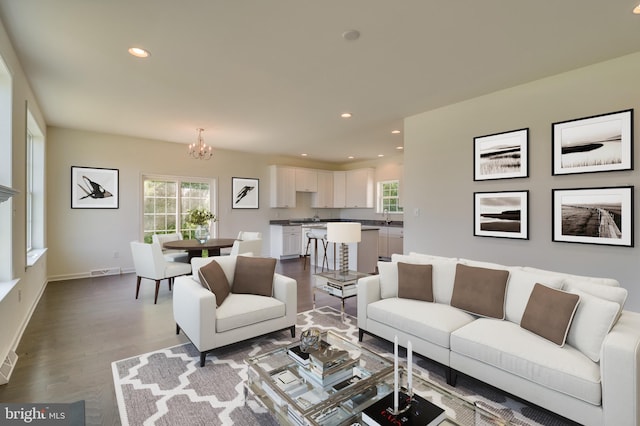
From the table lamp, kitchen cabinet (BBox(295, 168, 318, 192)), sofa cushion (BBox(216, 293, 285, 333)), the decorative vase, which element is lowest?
sofa cushion (BBox(216, 293, 285, 333))

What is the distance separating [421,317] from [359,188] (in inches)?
Answer: 260

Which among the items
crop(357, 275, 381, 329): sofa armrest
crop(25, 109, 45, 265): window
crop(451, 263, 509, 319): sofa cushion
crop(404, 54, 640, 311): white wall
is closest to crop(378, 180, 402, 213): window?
crop(404, 54, 640, 311): white wall

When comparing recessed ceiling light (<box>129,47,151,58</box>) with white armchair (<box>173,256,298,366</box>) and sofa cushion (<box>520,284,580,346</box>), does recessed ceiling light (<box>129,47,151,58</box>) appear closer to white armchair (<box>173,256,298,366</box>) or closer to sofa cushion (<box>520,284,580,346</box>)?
white armchair (<box>173,256,298,366</box>)

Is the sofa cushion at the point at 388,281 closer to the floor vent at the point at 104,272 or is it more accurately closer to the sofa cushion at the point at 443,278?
the sofa cushion at the point at 443,278

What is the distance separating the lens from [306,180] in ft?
28.6

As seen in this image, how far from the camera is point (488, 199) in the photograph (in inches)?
155

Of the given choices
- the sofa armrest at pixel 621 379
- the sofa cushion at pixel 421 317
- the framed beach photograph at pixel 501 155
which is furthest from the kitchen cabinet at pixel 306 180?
the sofa armrest at pixel 621 379

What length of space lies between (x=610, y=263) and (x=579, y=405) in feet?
6.85

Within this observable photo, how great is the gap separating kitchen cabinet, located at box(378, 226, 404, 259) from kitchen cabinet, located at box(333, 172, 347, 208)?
5.44 ft

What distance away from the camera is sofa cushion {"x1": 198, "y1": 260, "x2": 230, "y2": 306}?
2846 millimetres

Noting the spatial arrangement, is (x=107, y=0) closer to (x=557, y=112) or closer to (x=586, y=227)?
(x=557, y=112)

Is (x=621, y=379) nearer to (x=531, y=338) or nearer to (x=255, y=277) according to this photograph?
(x=531, y=338)

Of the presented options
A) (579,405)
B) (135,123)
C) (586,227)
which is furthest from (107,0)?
(586,227)

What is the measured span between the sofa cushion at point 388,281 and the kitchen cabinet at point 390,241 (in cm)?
474
